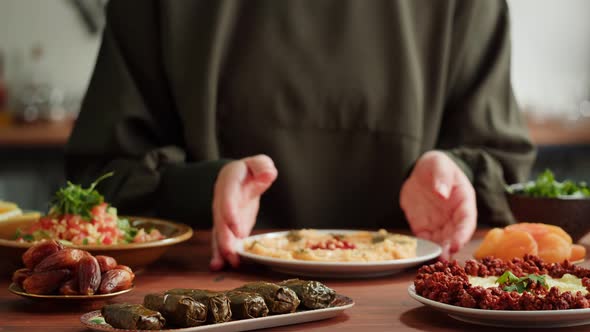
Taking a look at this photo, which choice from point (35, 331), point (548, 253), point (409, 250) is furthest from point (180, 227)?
point (548, 253)

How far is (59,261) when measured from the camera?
3.76 ft

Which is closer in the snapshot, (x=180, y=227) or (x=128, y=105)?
(x=180, y=227)

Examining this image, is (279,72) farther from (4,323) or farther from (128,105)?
(4,323)

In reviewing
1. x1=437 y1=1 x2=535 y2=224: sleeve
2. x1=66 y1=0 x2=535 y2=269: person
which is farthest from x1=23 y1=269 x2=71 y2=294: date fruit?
x1=437 y1=1 x2=535 y2=224: sleeve

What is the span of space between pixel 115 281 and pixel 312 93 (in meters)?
1.07

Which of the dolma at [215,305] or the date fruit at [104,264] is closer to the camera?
the dolma at [215,305]

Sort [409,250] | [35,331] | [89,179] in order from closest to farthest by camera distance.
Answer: [35,331]
[409,250]
[89,179]

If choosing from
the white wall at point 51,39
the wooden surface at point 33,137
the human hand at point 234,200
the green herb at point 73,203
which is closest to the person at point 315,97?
the human hand at point 234,200

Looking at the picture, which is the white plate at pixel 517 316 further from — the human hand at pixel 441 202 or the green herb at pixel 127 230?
the green herb at pixel 127 230

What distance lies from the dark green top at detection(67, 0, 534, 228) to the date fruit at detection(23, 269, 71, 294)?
2.95 feet

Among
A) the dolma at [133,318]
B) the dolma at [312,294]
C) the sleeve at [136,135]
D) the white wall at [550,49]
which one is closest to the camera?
the dolma at [133,318]

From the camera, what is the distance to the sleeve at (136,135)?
74.2 inches

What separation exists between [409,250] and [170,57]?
2.99ft

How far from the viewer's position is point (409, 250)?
145 centimetres
